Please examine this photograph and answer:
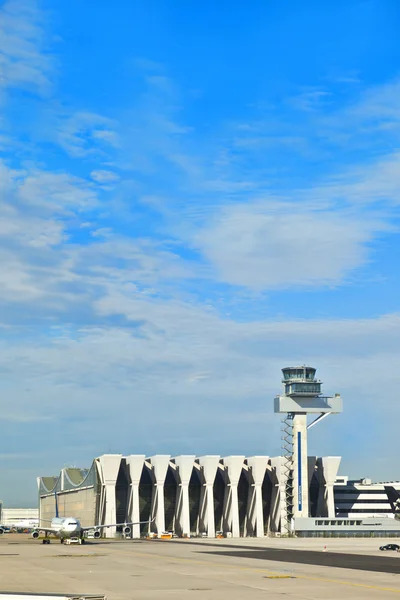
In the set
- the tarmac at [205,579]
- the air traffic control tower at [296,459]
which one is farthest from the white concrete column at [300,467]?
the tarmac at [205,579]

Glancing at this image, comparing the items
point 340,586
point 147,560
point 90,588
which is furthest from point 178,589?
point 147,560

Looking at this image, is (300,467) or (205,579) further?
(300,467)

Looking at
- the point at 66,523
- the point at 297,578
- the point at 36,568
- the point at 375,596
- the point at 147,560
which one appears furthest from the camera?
the point at 66,523

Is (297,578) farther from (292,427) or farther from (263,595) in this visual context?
(292,427)

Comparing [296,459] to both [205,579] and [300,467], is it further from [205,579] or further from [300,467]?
[205,579]

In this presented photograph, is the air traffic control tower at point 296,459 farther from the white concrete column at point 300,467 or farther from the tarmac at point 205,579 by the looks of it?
the tarmac at point 205,579

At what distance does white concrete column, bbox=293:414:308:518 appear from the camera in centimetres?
19475

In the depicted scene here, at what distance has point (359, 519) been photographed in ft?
651

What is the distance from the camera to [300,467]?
196375 mm

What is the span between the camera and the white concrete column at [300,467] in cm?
19475

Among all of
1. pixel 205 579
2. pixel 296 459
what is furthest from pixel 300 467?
pixel 205 579

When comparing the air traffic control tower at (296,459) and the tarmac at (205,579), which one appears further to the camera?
the air traffic control tower at (296,459)

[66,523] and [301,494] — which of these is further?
[301,494]

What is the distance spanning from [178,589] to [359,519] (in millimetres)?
160529
